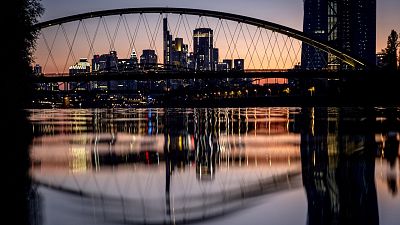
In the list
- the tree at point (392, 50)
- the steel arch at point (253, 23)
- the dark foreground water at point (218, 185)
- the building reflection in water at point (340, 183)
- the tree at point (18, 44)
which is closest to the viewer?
the building reflection in water at point (340, 183)

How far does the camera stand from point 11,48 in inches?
1823

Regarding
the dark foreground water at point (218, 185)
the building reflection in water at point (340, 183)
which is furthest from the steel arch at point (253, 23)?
the building reflection in water at point (340, 183)

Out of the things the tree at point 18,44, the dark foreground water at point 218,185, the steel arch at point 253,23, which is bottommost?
the dark foreground water at point 218,185

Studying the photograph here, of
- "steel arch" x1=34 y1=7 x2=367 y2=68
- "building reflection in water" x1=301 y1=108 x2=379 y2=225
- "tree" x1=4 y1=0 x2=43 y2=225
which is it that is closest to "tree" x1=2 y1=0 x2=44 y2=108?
"tree" x1=4 y1=0 x2=43 y2=225

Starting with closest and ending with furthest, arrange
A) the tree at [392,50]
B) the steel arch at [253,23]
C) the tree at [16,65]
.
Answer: the tree at [16,65] → the steel arch at [253,23] → the tree at [392,50]

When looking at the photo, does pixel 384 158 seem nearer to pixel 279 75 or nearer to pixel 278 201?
pixel 278 201

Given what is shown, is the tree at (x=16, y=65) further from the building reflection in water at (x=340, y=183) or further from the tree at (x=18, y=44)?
the building reflection in water at (x=340, y=183)

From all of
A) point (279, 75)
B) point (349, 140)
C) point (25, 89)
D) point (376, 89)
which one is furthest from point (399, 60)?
point (349, 140)

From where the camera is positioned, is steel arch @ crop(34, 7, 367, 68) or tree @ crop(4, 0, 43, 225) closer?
tree @ crop(4, 0, 43, 225)

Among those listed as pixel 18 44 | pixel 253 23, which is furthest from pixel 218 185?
pixel 253 23

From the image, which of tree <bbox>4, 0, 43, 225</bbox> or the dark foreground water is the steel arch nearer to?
tree <bbox>4, 0, 43, 225</bbox>

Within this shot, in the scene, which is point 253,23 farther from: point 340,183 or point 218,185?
point 340,183

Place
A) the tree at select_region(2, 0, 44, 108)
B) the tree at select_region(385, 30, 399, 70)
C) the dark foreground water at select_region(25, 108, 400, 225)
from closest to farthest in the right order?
the dark foreground water at select_region(25, 108, 400, 225)
the tree at select_region(2, 0, 44, 108)
the tree at select_region(385, 30, 399, 70)

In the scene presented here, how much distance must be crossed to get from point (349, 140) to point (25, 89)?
3317cm
